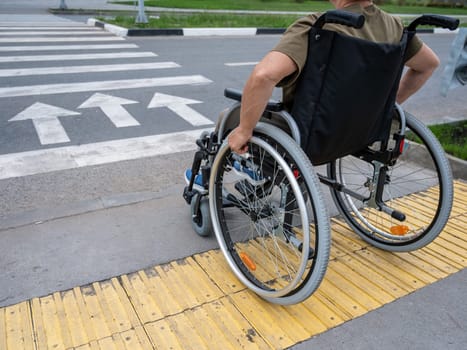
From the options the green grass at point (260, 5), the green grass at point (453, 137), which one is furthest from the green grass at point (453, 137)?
the green grass at point (260, 5)

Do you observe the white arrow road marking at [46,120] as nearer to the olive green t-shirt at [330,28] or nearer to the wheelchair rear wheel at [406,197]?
the wheelchair rear wheel at [406,197]

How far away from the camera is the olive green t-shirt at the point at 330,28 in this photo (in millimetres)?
1847

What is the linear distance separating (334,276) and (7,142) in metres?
3.41

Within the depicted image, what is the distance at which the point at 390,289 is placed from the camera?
7.64 ft

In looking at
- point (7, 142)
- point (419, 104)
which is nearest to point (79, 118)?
point (7, 142)

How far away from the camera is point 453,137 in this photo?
4.56 meters

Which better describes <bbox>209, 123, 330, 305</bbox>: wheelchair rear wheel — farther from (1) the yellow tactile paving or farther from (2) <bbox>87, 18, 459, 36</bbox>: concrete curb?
(2) <bbox>87, 18, 459, 36</bbox>: concrete curb

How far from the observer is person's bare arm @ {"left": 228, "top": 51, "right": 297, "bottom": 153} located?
1.82 metres

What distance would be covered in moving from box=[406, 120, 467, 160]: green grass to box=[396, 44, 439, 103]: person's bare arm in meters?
1.76

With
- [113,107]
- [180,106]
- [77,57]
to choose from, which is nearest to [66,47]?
[77,57]

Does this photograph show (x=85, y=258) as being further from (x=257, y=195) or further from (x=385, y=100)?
(x=385, y=100)

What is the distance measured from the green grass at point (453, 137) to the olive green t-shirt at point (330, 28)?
7.50 feet

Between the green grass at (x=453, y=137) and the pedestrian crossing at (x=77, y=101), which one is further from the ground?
the green grass at (x=453, y=137)

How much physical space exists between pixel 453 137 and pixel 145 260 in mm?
3572
